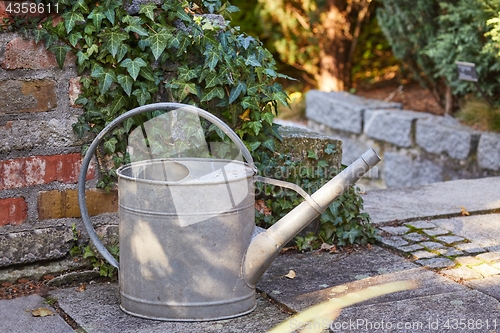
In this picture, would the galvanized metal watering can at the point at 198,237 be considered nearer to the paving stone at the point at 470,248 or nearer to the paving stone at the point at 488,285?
the paving stone at the point at 488,285

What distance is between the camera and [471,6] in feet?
14.6

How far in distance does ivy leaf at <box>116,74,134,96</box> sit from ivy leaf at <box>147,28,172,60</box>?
0.44ft

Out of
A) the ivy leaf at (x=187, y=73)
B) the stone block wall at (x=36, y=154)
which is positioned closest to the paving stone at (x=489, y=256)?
the ivy leaf at (x=187, y=73)

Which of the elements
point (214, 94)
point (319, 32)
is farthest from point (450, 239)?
point (319, 32)

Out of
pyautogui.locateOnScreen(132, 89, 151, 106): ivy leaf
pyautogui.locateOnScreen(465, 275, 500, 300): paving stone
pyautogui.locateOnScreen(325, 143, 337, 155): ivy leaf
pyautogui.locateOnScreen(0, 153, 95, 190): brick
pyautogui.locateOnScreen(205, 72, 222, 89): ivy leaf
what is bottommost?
pyautogui.locateOnScreen(465, 275, 500, 300): paving stone

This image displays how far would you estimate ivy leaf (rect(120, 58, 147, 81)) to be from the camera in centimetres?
250

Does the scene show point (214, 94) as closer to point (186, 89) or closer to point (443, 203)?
point (186, 89)

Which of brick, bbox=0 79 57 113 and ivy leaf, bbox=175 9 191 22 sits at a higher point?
ivy leaf, bbox=175 9 191 22

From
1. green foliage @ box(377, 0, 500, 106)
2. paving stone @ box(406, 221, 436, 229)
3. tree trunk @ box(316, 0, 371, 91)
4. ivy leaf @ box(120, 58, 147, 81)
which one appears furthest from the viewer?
tree trunk @ box(316, 0, 371, 91)

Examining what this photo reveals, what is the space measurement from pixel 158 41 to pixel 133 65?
0.13 meters

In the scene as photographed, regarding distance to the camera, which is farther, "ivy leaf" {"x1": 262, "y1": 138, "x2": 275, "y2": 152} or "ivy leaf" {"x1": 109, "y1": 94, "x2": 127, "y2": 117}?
"ivy leaf" {"x1": 262, "y1": 138, "x2": 275, "y2": 152}

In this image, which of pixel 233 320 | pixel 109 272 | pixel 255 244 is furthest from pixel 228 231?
pixel 109 272

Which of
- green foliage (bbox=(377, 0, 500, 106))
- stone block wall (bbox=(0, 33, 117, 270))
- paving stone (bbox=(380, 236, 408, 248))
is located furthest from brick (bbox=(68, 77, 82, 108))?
green foliage (bbox=(377, 0, 500, 106))

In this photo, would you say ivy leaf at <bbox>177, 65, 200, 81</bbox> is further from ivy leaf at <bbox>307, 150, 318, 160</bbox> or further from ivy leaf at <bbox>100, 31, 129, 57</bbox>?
ivy leaf at <bbox>307, 150, 318, 160</bbox>
